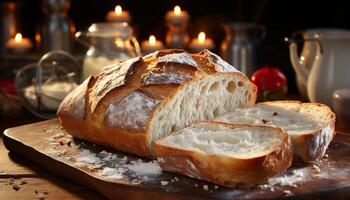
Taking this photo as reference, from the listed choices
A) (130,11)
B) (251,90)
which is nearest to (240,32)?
(130,11)

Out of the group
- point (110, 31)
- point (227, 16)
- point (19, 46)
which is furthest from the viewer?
point (227, 16)

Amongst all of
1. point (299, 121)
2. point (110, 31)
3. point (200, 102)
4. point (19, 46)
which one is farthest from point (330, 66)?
point (19, 46)

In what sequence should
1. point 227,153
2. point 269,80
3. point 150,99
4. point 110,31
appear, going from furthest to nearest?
point 269,80
point 110,31
point 150,99
point 227,153

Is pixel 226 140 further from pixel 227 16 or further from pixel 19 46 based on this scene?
pixel 227 16

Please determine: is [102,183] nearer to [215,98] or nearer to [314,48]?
[215,98]

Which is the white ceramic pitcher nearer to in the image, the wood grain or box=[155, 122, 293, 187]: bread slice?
box=[155, 122, 293, 187]: bread slice

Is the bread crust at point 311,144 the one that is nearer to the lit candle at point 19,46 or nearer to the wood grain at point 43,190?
the wood grain at point 43,190

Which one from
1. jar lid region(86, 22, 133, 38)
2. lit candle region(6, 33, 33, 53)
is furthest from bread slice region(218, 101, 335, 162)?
lit candle region(6, 33, 33, 53)

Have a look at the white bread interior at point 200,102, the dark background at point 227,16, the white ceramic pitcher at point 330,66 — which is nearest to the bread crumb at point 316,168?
the white bread interior at point 200,102

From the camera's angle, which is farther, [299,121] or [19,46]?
[19,46]
